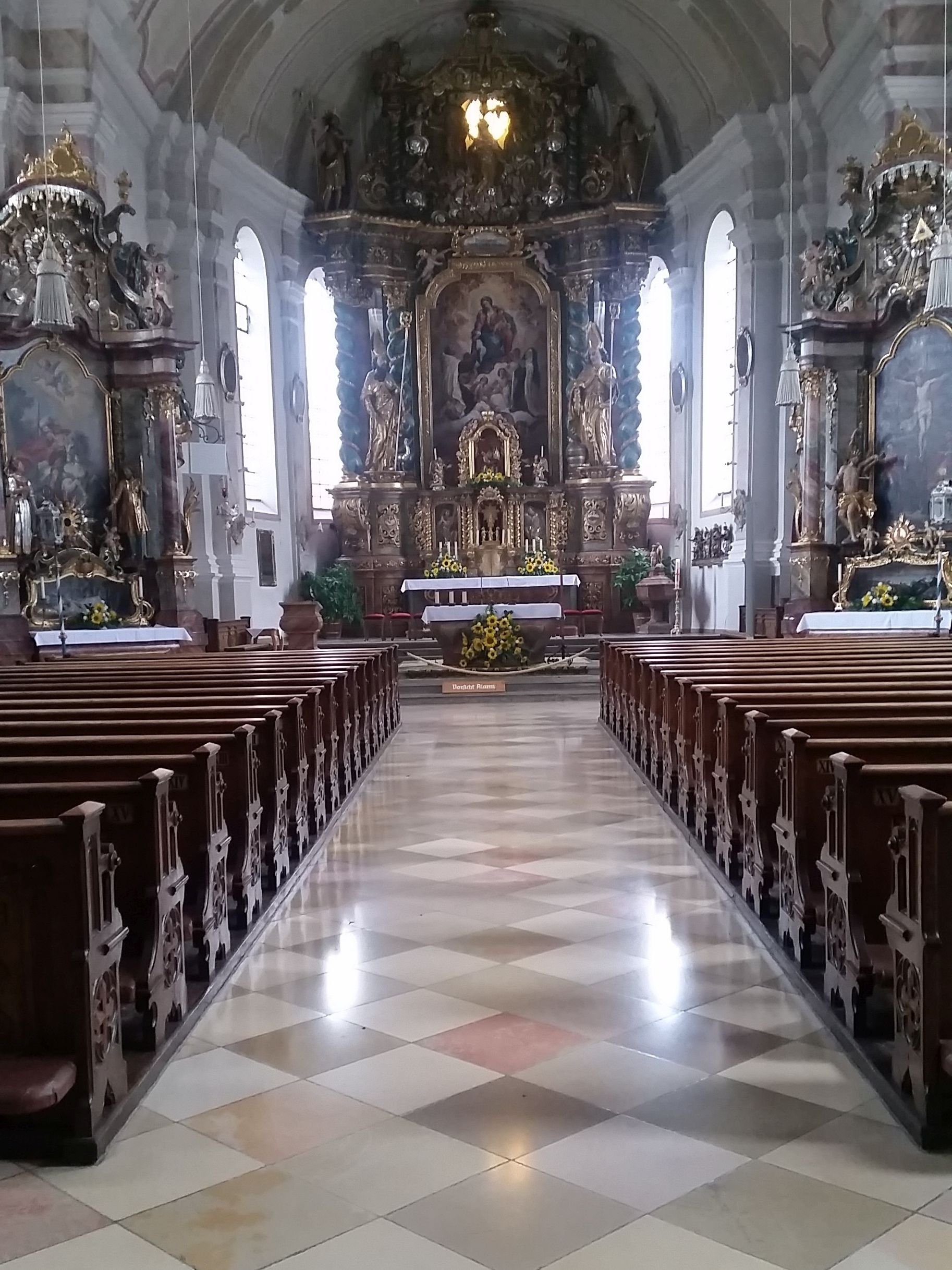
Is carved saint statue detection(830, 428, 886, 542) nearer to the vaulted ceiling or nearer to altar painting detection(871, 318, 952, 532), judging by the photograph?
altar painting detection(871, 318, 952, 532)

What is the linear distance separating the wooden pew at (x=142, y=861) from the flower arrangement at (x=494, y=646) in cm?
1115

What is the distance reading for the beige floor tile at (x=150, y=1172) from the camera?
8.71ft

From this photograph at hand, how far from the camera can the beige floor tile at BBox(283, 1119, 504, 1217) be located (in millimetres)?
2664

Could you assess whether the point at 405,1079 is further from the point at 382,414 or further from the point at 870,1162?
the point at 382,414

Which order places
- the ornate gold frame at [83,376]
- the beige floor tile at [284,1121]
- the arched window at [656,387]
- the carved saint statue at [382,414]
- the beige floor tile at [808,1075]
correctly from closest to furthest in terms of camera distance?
the beige floor tile at [284,1121] → the beige floor tile at [808,1075] → the ornate gold frame at [83,376] → the carved saint statue at [382,414] → the arched window at [656,387]

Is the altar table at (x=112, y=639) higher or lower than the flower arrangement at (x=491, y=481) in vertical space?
lower

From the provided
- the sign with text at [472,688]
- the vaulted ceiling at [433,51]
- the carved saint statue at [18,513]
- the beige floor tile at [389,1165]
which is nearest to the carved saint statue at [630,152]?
the vaulted ceiling at [433,51]

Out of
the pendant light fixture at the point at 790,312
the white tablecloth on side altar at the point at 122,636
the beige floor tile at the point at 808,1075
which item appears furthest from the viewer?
the pendant light fixture at the point at 790,312

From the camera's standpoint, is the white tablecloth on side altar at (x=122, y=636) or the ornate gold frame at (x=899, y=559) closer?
the white tablecloth on side altar at (x=122, y=636)

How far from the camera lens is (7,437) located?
13766 millimetres

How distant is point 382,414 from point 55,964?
61.3 feet

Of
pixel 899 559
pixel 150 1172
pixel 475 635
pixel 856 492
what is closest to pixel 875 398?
pixel 856 492

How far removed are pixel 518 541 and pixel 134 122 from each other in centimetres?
922

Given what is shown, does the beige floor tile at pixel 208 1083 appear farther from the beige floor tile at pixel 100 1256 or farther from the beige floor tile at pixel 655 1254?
the beige floor tile at pixel 655 1254
